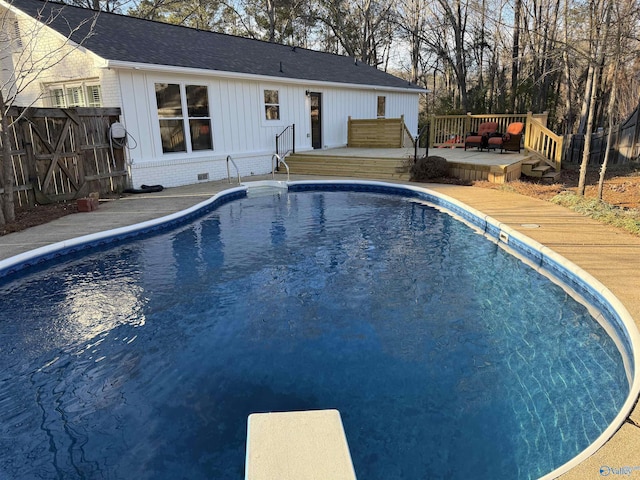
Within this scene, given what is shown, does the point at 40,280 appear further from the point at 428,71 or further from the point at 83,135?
the point at 428,71

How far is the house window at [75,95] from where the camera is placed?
10.4m

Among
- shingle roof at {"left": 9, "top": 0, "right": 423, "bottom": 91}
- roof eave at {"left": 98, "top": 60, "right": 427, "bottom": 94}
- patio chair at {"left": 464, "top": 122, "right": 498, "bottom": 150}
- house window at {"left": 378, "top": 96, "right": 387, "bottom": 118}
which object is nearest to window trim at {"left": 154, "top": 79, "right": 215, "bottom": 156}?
roof eave at {"left": 98, "top": 60, "right": 427, "bottom": 94}

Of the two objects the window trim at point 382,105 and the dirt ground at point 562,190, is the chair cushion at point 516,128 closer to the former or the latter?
the dirt ground at point 562,190

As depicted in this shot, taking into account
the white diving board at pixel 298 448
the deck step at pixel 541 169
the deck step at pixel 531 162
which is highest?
the deck step at pixel 531 162

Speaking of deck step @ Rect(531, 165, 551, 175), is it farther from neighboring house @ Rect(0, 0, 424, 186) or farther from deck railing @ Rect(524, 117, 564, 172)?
neighboring house @ Rect(0, 0, 424, 186)

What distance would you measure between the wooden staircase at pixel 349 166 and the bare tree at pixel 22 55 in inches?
255

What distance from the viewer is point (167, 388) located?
3.40 metres

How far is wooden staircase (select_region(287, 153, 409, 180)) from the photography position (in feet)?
40.0

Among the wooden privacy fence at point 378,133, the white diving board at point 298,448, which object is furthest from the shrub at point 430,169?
the white diving board at point 298,448

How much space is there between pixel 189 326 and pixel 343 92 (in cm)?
1345

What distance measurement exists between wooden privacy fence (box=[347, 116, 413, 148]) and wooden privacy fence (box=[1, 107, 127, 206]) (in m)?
8.79

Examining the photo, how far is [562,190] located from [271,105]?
333 inches

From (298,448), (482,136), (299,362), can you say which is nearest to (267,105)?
(482,136)

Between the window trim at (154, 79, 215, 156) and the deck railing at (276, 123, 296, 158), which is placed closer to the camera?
the window trim at (154, 79, 215, 156)
